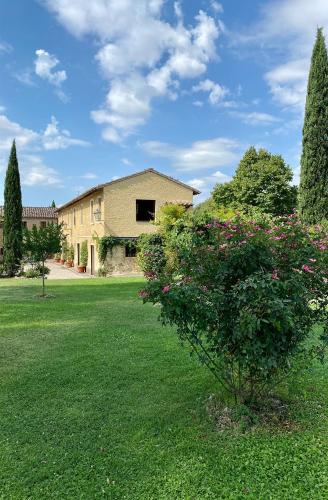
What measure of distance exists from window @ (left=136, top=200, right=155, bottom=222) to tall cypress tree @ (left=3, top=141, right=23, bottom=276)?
860 cm

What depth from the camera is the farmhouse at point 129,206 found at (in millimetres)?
24625

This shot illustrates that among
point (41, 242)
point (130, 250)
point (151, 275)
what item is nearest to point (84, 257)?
point (130, 250)

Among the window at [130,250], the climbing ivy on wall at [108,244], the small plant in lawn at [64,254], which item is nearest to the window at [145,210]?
the climbing ivy on wall at [108,244]

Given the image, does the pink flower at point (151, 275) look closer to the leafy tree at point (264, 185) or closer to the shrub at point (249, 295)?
the shrub at point (249, 295)

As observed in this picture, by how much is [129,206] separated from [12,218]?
339 inches

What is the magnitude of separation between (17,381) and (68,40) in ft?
41.7

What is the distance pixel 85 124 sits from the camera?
63.2ft

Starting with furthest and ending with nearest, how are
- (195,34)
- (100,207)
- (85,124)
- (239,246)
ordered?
(100,207) → (85,124) → (195,34) → (239,246)

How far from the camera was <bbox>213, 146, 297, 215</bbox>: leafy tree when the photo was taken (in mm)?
29530

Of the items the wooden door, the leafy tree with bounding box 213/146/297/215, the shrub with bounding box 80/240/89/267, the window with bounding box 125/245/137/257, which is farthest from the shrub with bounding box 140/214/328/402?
the shrub with bounding box 80/240/89/267

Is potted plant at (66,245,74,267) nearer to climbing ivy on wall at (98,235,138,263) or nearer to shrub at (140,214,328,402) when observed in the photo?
climbing ivy on wall at (98,235,138,263)

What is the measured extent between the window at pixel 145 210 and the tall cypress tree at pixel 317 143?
10427 mm

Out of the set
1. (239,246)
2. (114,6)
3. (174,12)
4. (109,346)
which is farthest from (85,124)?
(239,246)

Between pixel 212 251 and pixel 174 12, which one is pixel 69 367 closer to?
pixel 212 251
